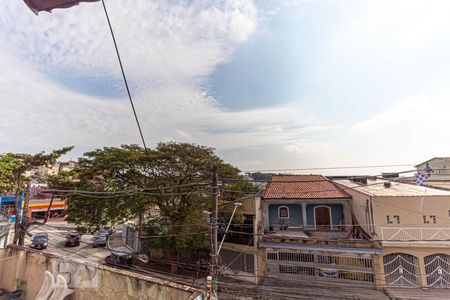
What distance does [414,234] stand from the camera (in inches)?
560

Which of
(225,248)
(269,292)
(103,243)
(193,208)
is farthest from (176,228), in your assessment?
(103,243)

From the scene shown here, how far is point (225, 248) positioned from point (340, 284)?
8131mm

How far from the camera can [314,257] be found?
16062mm

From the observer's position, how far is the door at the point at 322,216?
19.9 m

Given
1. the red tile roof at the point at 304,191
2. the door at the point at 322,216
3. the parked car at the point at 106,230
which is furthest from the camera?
the door at the point at 322,216

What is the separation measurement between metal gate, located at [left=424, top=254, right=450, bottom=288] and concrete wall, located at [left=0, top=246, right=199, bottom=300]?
16.7 meters

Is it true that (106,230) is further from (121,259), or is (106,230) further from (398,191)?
(398,191)

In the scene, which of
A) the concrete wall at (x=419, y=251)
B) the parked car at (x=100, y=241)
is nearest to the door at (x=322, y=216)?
the concrete wall at (x=419, y=251)

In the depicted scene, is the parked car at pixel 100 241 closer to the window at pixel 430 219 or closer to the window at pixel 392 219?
the window at pixel 392 219

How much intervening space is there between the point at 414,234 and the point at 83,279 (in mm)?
17268

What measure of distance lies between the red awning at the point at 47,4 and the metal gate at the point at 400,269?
18529 millimetres

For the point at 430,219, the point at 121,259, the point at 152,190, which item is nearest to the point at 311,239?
the point at 430,219

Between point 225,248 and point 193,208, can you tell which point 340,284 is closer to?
point 225,248

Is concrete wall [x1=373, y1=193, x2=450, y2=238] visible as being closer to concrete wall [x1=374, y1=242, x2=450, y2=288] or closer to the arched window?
concrete wall [x1=374, y1=242, x2=450, y2=288]
